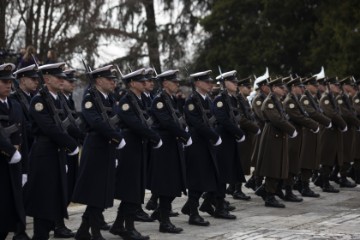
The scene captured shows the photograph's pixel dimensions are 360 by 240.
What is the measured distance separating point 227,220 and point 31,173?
3663 millimetres

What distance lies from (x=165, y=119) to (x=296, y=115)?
4.07m

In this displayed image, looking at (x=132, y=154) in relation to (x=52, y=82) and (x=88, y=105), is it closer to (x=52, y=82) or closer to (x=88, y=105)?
(x=88, y=105)

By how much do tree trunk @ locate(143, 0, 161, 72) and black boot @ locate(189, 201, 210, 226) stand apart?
20486 millimetres

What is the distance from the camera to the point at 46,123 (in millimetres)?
8820

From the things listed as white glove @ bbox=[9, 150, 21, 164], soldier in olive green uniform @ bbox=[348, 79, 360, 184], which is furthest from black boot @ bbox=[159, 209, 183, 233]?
soldier in olive green uniform @ bbox=[348, 79, 360, 184]

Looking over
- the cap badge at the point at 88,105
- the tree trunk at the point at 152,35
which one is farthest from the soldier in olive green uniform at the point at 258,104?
the tree trunk at the point at 152,35

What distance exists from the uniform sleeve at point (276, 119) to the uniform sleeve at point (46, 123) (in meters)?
5.01

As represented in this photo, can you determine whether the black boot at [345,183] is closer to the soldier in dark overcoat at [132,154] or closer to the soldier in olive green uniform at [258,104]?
the soldier in olive green uniform at [258,104]

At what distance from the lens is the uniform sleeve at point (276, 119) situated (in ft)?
43.2

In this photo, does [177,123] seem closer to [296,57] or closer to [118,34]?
[118,34]

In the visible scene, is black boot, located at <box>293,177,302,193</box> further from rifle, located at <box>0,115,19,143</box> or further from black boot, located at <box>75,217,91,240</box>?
rifle, located at <box>0,115,19,143</box>

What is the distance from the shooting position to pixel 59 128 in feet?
29.2

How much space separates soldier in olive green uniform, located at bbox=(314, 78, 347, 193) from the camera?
15.4 m

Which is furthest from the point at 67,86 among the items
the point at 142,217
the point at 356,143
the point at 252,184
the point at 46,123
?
the point at 356,143
